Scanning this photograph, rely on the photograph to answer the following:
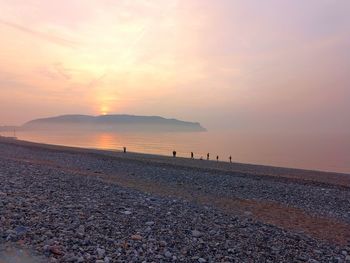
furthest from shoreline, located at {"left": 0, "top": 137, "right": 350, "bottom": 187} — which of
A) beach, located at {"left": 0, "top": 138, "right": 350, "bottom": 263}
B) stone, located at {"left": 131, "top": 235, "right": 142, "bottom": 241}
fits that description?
stone, located at {"left": 131, "top": 235, "right": 142, "bottom": 241}

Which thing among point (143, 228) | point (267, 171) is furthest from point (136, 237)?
point (267, 171)

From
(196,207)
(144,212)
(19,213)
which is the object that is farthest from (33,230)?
(196,207)

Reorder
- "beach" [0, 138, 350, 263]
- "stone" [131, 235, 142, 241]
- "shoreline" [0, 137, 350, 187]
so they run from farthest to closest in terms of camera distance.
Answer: "shoreline" [0, 137, 350, 187], "stone" [131, 235, 142, 241], "beach" [0, 138, 350, 263]

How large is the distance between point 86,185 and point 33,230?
804 cm

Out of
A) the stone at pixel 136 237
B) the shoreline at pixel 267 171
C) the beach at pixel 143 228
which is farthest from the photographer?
the shoreline at pixel 267 171

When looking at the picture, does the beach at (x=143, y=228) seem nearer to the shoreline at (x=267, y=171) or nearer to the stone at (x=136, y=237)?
the stone at (x=136, y=237)

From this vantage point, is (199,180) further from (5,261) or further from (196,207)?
(5,261)

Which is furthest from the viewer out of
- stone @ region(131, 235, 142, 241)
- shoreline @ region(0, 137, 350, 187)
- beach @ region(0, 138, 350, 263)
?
shoreline @ region(0, 137, 350, 187)

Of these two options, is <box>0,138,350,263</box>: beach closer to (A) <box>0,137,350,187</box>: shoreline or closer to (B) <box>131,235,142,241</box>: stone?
(B) <box>131,235,142,241</box>: stone

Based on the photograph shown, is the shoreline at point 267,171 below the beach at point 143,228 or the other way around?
the other way around

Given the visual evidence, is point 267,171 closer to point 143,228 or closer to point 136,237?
point 143,228

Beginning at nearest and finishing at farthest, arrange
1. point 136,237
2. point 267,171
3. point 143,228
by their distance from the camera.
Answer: point 136,237 → point 143,228 → point 267,171

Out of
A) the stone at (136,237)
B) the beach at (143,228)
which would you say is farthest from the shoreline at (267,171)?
the stone at (136,237)

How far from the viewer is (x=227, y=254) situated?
9648 millimetres
